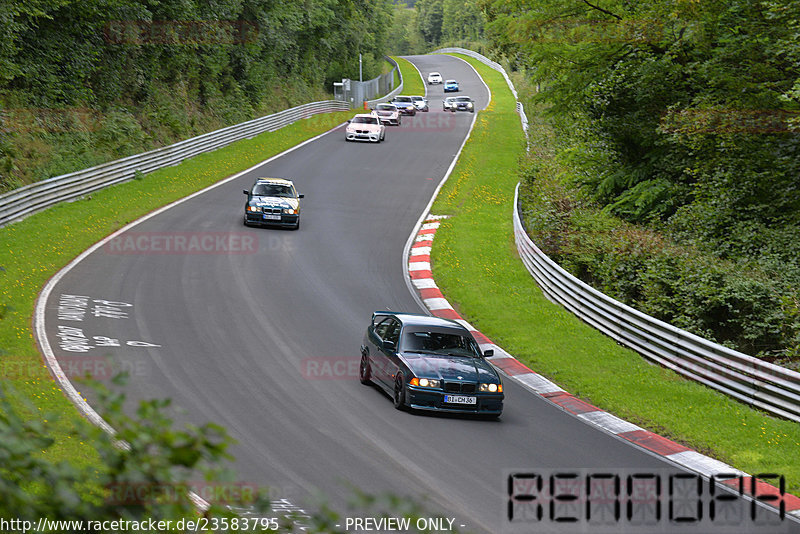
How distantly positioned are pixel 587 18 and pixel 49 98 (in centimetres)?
2029

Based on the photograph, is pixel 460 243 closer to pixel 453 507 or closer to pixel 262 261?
pixel 262 261

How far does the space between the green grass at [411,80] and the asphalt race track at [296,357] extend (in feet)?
205

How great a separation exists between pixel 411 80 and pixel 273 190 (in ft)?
244

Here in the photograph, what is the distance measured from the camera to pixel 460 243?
27.3 metres

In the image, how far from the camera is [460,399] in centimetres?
1280

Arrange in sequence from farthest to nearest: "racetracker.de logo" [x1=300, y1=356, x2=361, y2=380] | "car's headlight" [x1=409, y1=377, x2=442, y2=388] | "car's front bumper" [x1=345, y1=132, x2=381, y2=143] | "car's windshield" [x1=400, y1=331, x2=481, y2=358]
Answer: "car's front bumper" [x1=345, y1=132, x2=381, y2=143] → "racetracker.de logo" [x1=300, y1=356, x2=361, y2=380] → "car's windshield" [x1=400, y1=331, x2=481, y2=358] → "car's headlight" [x1=409, y1=377, x2=442, y2=388]

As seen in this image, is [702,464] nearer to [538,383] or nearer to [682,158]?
[538,383]

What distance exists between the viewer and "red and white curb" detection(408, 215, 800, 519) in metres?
10.7

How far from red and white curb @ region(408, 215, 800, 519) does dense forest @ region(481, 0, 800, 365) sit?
11.4 ft

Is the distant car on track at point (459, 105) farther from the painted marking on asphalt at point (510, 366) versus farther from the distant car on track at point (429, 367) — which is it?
the distant car on track at point (429, 367)

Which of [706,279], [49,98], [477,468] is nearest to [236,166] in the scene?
[49,98]

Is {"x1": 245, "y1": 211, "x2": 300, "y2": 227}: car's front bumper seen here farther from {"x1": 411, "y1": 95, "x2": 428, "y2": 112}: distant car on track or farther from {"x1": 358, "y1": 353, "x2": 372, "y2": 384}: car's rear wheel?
{"x1": 411, "y1": 95, "x2": 428, "y2": 112}: distant car on track

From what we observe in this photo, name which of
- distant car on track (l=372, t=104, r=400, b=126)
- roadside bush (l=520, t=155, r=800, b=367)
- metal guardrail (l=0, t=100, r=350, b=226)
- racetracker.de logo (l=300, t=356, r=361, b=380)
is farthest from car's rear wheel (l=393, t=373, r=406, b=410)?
distant car on track (l=372, t=104, r=400, b=126)

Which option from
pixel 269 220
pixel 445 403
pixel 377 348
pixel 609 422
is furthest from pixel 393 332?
pixel 269 220
